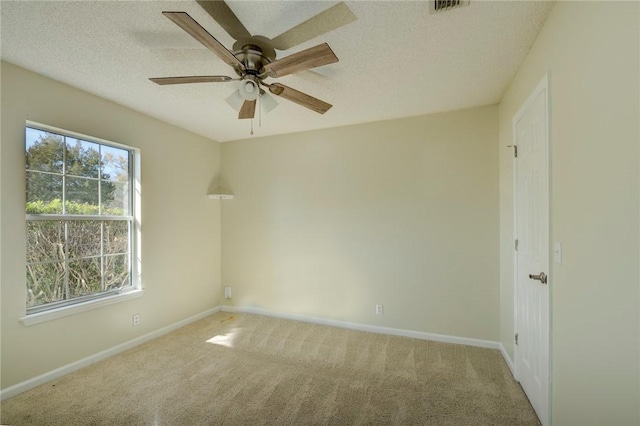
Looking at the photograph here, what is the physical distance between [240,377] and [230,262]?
203 cm

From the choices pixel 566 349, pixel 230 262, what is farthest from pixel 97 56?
pixel 566 349

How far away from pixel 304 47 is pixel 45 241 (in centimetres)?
264

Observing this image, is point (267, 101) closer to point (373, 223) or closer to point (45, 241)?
point (373, 223)

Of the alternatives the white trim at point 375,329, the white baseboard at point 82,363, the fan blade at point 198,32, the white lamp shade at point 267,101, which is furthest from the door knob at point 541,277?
the white baseboard at point 82,363

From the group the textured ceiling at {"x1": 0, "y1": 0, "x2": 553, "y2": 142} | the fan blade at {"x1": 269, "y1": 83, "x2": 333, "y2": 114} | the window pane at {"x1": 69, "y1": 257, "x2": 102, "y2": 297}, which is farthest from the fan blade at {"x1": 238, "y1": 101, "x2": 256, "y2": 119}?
the window pane at {"x1": 69, "y1": 257, "x2": 102, "y2": 297}

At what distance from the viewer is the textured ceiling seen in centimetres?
158

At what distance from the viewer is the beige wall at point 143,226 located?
212 cm

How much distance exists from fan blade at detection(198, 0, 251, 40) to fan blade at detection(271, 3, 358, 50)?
0.19 meters

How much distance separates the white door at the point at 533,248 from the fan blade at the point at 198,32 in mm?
1862

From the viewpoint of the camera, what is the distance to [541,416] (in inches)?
70.7

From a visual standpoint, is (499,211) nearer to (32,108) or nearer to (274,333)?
(274,333)

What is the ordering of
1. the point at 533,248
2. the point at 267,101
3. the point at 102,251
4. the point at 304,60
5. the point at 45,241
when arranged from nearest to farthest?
the point at 304,60, the point at 533,248, the point at 267,101, the point at 45,241, the point at 102,251

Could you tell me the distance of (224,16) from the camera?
1375mm

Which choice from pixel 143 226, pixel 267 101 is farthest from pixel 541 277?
pixel 143 226
